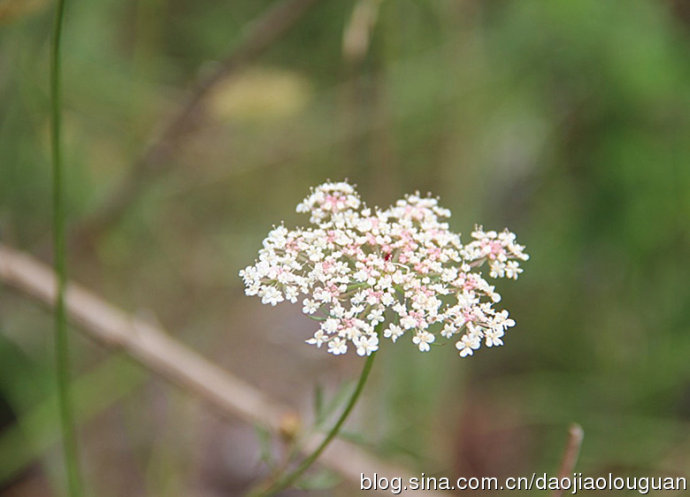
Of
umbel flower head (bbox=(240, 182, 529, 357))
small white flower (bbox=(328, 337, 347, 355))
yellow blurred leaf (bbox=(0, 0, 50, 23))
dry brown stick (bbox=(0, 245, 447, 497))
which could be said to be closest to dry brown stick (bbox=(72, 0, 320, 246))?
dry brown stick (bbox=(0, 245, 447, 497))

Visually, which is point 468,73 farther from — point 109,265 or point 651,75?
point 109,265

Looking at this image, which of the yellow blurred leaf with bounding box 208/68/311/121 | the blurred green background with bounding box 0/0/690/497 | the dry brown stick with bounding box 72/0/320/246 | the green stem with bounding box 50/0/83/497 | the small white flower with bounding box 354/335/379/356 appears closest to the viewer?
the small white flower with bounding box 354/335/379/356

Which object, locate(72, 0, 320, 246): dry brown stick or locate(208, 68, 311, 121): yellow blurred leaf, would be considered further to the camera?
locate(208, 68, 311, 121): yellow blurred leaf

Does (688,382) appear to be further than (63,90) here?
Yes

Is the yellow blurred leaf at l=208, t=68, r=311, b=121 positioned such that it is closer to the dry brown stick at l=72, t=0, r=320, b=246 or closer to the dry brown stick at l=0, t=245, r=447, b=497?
the dry brown stick at l=72, t=0, r=320, b=246

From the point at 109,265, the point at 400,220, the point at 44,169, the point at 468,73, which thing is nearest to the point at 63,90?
the point at 44,169

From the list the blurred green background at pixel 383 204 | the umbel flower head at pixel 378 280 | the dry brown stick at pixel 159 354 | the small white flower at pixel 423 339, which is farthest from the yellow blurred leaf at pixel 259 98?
the small white flower at pixel 423 339
